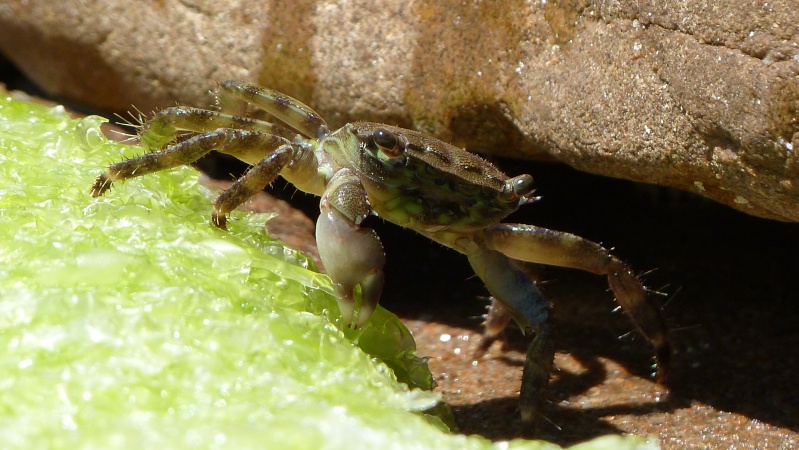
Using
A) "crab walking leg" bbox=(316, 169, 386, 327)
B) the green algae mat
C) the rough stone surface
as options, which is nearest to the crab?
"crab walking leg" bbox=(316, 169, 386, 327)

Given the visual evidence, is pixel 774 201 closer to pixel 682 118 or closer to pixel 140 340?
pixel 682 118

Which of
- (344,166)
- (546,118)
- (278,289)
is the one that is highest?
(546,118)

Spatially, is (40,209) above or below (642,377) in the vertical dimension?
above

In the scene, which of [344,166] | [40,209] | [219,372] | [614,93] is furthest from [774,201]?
[40,209]

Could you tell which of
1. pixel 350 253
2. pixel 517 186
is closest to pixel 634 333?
pixel 517 186

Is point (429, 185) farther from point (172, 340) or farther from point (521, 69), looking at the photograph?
point (172, 340)
